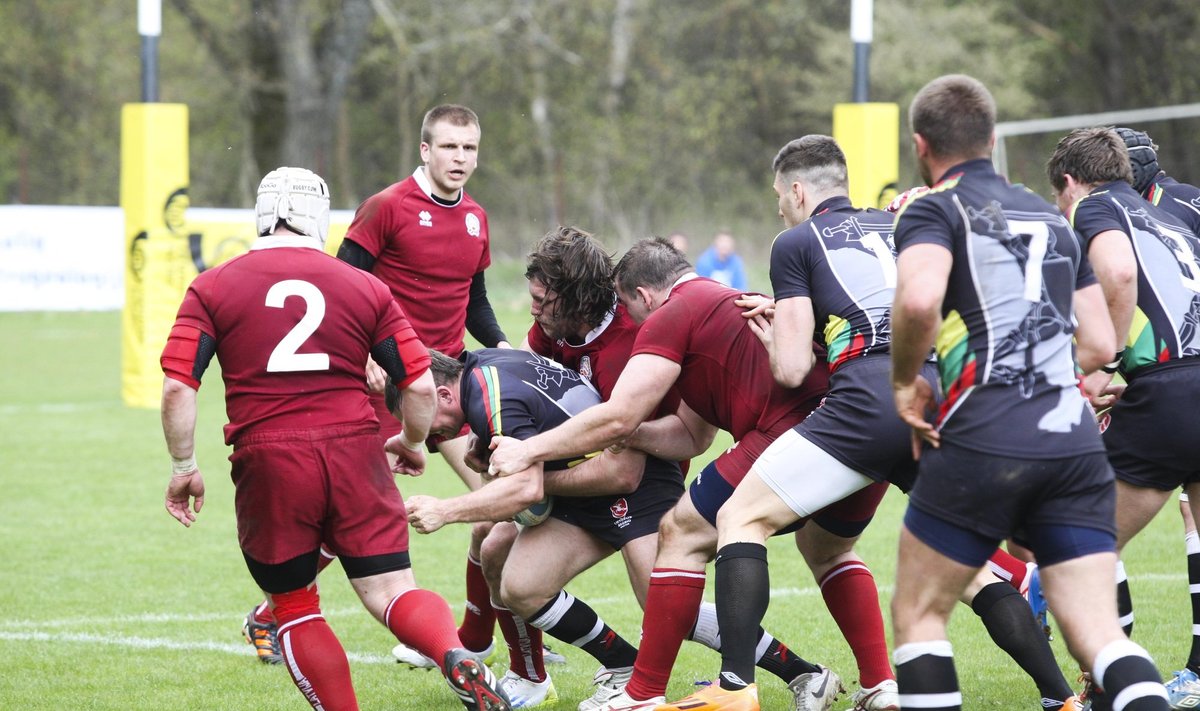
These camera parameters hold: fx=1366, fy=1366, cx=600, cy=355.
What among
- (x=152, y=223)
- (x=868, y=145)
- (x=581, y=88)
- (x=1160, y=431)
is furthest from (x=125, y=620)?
(x=581, y=88)

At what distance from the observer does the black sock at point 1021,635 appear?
179 inches

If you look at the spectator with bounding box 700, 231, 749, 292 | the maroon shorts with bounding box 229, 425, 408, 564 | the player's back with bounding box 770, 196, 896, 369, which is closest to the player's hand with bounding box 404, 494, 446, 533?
the maroon shorts with bounding box 229, 425, 408, 564

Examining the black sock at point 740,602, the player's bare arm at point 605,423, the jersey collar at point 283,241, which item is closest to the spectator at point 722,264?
the player's bare arm at point 605,423

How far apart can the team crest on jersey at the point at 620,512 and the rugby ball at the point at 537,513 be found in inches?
9.6

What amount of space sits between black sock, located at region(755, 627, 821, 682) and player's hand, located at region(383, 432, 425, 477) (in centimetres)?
142

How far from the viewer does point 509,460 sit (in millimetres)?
4711

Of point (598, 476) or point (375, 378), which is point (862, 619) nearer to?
point (598, 476)

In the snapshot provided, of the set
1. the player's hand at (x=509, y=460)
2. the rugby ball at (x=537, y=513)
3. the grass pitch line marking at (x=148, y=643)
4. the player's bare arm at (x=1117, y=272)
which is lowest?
the grass pitch line marking at (x=148, y=643)

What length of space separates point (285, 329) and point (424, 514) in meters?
0.79

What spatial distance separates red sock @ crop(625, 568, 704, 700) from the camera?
184 inches

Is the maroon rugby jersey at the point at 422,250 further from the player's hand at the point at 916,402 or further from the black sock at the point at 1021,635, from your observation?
the player's hand at the point at 916,402

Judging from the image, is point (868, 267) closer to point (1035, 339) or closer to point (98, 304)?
point (1035, 339)

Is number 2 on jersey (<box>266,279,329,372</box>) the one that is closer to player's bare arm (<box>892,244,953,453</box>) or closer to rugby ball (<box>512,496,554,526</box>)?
rugby ball (<box>512,496,554,526</box>)

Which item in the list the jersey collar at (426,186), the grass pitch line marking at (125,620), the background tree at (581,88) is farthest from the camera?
the background tree at (581,88)
